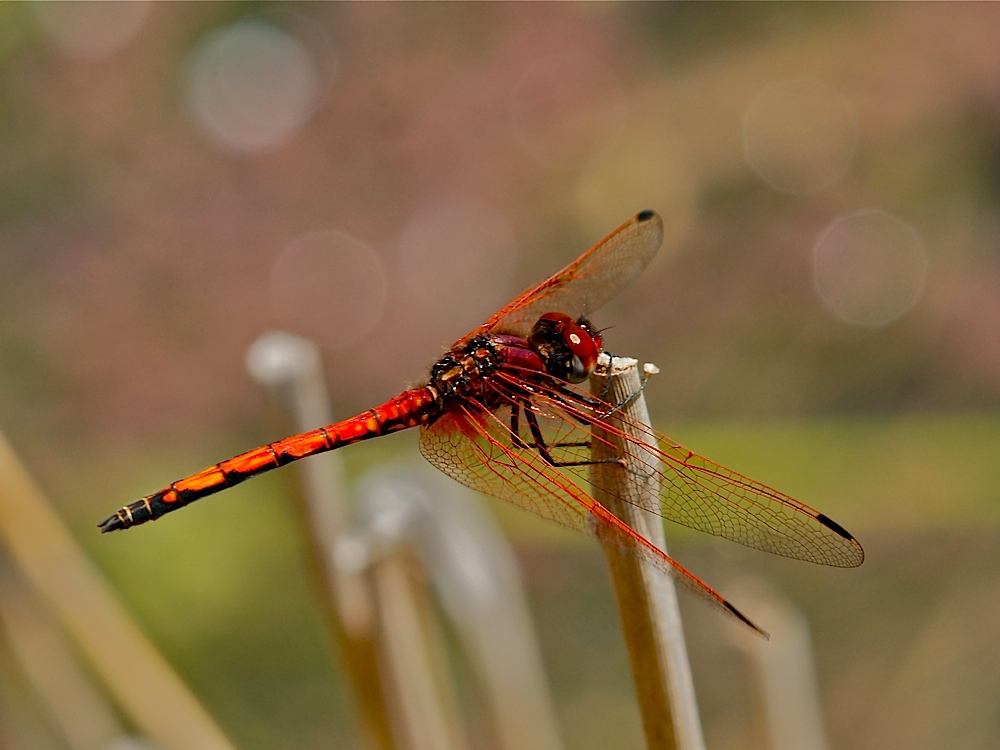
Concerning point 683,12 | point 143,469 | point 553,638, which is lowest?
point 553,638

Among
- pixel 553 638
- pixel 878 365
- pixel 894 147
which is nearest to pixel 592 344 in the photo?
pixel 553 638

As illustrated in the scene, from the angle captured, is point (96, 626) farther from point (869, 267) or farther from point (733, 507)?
point (869, 267)

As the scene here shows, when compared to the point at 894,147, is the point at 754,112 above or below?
above

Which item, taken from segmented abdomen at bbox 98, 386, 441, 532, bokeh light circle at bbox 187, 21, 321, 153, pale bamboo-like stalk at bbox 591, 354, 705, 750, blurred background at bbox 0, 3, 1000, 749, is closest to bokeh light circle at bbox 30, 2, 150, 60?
blurred background at bbox 0, 3, 1000, 749

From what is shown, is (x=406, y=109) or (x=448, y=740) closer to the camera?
(x=448, y=740)

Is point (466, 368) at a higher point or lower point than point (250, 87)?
lower

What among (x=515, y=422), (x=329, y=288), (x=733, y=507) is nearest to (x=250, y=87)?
(x=329, y=288)

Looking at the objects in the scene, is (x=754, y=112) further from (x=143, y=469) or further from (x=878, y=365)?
(x=143, y=469)
